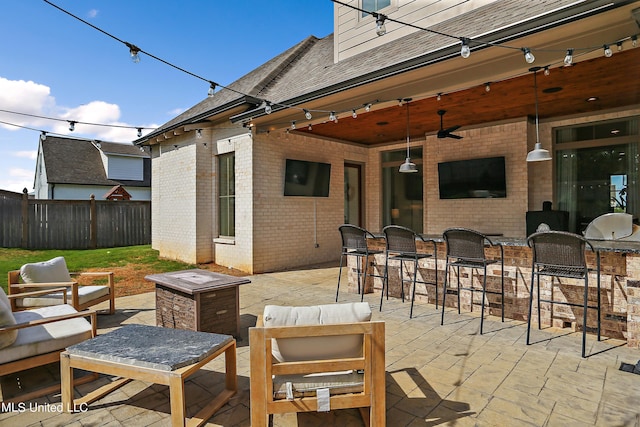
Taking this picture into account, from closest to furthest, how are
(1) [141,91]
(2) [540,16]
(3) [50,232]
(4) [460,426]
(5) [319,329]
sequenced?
1. (5) [319,329]
2. (4) [460,426]
3. (2) [540,16]
4. (1) [141,91]
5. (3) [50,232]

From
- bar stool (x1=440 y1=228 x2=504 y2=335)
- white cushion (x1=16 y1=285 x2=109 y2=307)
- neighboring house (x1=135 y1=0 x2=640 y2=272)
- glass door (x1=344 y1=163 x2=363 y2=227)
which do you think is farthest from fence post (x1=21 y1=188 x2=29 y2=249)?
bar stool (x1=440 y1=228 x2=504 y2=335)

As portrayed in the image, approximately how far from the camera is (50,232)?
10656mm

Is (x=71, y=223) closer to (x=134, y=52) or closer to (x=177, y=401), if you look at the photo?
(x=134, y=52)

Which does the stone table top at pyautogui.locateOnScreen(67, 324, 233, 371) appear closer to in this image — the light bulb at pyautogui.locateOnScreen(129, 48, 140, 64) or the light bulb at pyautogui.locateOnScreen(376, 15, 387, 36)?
the light bulb at pyautogui.locateOnScreen(129, 48, 140, 64)

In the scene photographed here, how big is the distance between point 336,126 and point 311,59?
7.60ft

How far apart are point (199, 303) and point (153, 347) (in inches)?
36.9

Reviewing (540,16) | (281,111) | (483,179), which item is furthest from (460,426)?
(483,179)

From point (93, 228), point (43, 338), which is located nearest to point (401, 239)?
point (43, 338)

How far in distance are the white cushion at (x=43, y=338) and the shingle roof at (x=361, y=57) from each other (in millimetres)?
4393

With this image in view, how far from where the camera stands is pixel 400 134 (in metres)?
8.48

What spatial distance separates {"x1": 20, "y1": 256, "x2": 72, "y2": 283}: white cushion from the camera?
3.88 m

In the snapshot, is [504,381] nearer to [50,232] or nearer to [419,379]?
[419,379]

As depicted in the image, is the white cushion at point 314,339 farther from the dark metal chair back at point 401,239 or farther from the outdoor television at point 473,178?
the outdoor television at point 473,178

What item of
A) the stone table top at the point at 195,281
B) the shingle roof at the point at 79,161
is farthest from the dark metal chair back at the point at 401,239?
the shingle roof at the point at 79,161
